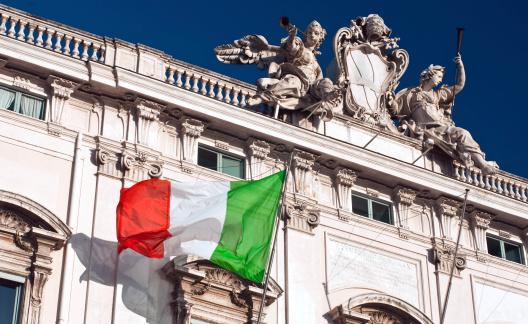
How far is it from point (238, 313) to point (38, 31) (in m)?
7.83

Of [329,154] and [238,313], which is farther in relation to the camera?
[329,154]

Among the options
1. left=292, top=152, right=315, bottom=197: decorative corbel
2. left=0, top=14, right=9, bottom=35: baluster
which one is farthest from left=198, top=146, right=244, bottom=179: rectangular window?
left=0, top=14, right=9, bottom=35: baluster

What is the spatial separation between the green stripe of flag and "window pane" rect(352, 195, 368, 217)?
312 centimetres

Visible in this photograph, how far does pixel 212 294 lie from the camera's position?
28.0 m

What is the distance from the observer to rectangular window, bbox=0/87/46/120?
28312 mm

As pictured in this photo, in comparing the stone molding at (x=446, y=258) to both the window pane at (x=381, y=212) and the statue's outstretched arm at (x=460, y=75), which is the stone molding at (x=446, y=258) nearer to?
the window pane at (x=381, y=212)

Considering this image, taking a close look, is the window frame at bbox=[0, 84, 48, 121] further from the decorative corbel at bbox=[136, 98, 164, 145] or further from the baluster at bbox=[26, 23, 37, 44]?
the decorative corbel at bbox=[136, 98, 164, 145]

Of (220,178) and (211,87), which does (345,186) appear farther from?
(211,87)

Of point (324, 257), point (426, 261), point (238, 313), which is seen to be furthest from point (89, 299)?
point (426, 261)

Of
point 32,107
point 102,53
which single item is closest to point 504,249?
point 102,53

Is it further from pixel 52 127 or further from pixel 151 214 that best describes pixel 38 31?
pixel 151 214

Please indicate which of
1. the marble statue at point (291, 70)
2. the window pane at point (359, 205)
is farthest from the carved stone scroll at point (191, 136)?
the window pane at point (359, 205)

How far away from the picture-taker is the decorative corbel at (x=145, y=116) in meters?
29.5

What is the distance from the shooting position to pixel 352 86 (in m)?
34.3
